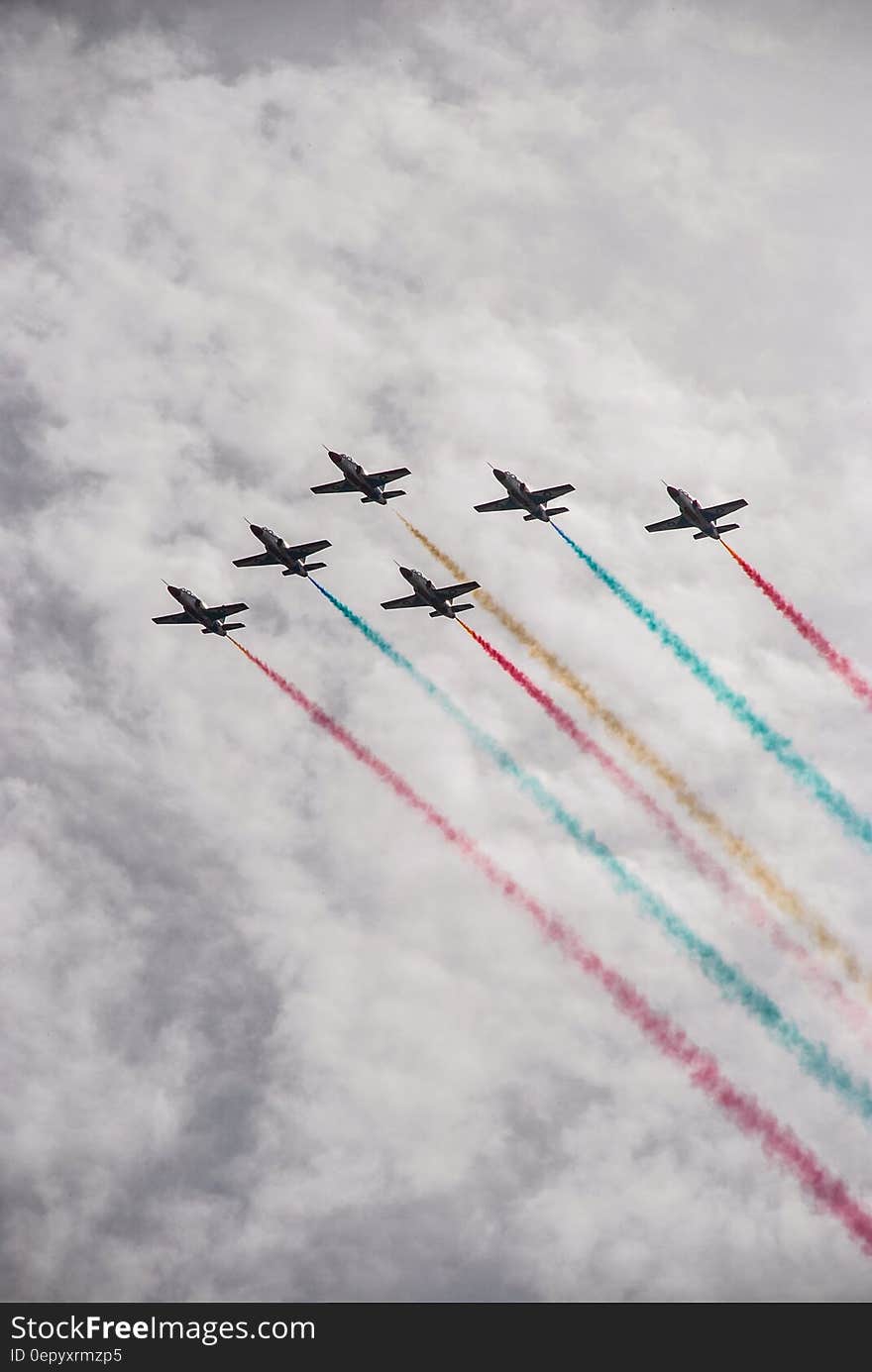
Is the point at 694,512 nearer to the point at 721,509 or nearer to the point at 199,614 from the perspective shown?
the point at 721,509

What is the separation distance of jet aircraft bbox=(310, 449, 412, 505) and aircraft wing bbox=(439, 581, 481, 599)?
488 inches

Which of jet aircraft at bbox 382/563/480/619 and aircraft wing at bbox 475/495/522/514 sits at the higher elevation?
aircraft wing at bbox 475/495/522/514

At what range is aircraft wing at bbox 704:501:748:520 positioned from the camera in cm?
13650

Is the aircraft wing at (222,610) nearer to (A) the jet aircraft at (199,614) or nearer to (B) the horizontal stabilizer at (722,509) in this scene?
(A) the jet aircraft at (199,614)

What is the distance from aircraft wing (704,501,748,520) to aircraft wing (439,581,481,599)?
2429 cm

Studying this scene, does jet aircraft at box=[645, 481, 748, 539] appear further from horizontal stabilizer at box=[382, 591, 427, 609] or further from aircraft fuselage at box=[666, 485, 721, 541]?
horizontal stabilizer at box=[382, 591, 427, 609]

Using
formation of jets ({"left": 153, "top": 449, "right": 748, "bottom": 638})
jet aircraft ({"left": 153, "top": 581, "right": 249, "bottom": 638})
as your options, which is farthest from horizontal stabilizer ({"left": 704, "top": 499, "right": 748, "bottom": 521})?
jet aircraft ({"left": 153, "top": 581, "right": 249, "bottom": 638})

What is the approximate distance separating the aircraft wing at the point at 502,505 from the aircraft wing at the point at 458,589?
10531 mm

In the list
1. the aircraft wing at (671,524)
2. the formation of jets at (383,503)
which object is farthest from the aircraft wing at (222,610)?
the aircraft wing at (671,524)

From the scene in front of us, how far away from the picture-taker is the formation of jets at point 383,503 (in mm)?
136250
